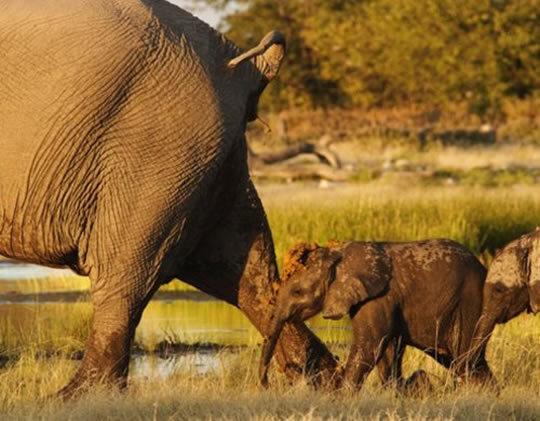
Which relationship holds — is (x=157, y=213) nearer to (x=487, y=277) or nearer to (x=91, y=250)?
(x=91, y=250)

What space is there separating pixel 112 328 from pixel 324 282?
104 centimetres

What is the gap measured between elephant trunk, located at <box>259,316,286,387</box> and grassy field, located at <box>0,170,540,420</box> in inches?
3.7

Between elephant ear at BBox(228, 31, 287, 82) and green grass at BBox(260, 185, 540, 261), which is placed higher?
elephant ear at BBox(228, 31, 287, 82)

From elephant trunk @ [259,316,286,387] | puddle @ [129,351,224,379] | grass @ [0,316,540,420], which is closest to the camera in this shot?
grass @ [0,316,540,420]

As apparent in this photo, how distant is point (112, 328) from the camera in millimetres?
8203

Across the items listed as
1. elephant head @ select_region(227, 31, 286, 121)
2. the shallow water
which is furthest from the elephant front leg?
the shallow water

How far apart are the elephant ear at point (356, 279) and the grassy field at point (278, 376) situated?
0.41 meters

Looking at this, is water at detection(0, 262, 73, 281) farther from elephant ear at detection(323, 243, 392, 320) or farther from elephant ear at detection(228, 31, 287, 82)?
elephant ear at detection(323, 243, 392, 320)

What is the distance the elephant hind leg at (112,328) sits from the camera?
26.7 ft

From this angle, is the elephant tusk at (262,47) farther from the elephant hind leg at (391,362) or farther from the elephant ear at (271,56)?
the elephant hind leg at (391,362)

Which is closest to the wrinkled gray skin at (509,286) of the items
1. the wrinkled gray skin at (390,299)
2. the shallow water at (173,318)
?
the wrinkled gray skin at (390,299)

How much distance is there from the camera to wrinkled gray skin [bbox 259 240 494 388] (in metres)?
8.27

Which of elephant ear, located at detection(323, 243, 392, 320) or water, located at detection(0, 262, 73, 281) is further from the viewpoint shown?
water, located at detection(0, 262, 73, 281)

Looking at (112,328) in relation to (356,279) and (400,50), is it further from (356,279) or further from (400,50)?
(400,50)
